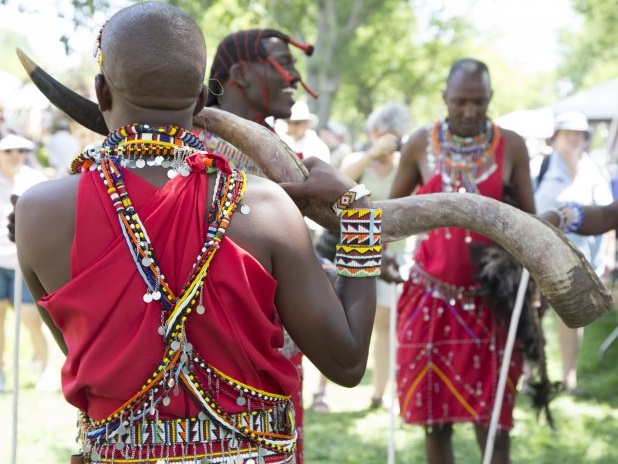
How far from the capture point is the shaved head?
1.95 meters

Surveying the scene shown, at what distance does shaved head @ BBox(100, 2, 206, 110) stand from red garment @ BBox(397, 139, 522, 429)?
278cm

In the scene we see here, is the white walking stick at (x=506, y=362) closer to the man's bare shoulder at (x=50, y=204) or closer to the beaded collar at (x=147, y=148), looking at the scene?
the beaded collar at (x=147, y=148)

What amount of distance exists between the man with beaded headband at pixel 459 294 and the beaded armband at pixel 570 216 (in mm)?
663

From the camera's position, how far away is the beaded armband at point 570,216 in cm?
390

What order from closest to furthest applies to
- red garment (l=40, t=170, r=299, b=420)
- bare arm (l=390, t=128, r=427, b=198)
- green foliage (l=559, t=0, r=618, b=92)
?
red garment (l=40, t=170, r=299, b=420)
bare arm (l=390, t=128, r=427, b=198)
green foliage (l=559, t=0, r=618, b=92)

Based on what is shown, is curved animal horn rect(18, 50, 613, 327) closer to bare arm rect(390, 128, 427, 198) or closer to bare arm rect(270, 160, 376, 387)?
bare arm rect(270, 160, 376, 387)

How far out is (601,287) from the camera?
8.59 feet

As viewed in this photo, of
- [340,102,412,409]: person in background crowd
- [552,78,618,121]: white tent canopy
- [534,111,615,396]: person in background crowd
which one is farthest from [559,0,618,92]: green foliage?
[340,102,412,409]: person in background crowd

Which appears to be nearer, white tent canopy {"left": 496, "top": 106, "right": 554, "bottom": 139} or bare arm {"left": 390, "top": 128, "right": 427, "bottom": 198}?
bare arm {"left": 390, "top": 128, "right": 427, "bottom": 198}

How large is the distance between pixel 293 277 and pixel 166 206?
314 millimetres

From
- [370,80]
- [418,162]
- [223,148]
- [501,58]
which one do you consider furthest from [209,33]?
[501,58]

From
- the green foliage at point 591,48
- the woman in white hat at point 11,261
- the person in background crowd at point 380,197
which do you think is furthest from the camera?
the green foliage at point 591,48

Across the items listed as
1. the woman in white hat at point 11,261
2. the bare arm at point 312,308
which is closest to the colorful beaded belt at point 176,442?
the bare arm at point 312,308

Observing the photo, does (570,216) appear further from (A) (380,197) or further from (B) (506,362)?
(A) (380,197)
